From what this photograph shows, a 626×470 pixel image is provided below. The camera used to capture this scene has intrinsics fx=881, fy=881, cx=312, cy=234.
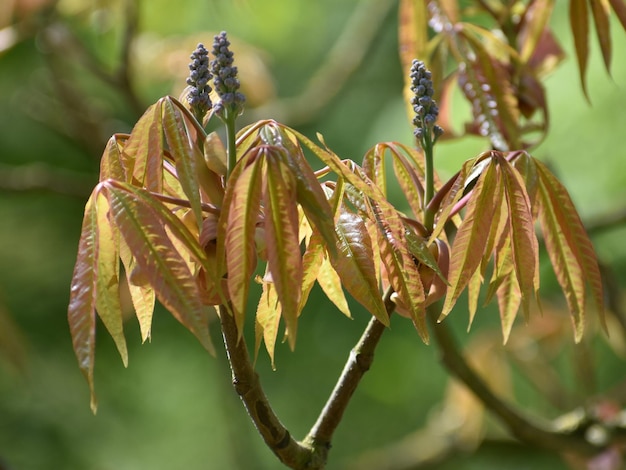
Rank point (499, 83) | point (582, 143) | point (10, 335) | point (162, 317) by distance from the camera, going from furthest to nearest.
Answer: point (162, 317)
point (582, 143)
point (10, 335)
point (499, 83)

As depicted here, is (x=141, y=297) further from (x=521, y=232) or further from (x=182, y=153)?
(x=521, y=232)

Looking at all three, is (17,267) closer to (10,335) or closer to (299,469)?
(10,335)

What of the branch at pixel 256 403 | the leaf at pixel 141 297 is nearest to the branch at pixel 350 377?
→ the branch at pixel 256 403

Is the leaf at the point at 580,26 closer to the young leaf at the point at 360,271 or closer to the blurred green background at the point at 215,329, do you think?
the young leaf at the point at 360,271

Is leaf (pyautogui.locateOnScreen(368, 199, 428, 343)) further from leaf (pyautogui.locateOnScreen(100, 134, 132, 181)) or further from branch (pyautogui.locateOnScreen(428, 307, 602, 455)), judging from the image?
branch (pyautogui.locateOnScreen(428, 307, 602, 455))

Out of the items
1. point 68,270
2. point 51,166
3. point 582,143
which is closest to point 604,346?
point 582,143

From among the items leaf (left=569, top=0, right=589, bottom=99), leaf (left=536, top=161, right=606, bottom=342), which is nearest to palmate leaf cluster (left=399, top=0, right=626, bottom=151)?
leaf (left=569, top=0, right=589, bottom=99)
